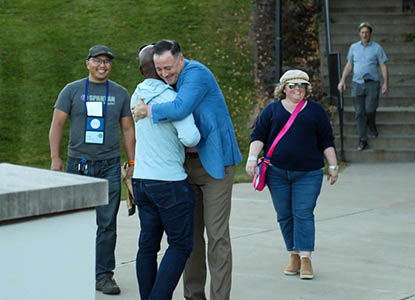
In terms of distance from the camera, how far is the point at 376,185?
37.8ft

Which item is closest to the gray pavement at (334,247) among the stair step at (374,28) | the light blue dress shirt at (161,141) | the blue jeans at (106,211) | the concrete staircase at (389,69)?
the blue jeans at (106,211)

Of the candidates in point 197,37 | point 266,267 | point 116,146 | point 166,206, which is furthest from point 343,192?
point 197,37

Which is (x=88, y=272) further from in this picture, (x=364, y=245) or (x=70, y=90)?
(x=364, y=245)

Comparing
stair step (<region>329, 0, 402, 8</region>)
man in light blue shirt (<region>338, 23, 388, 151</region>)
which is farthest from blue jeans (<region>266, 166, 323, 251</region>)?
stair step (<region>329, 0, 402, 8</region>)

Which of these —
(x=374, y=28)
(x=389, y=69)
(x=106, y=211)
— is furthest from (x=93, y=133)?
(x=374, y=28)

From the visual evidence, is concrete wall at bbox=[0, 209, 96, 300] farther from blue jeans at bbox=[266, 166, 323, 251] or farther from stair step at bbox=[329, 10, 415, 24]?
stair step at bbox=[329, 10, 415, 24]

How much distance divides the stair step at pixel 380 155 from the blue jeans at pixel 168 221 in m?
9.18

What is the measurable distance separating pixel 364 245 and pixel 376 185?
154 inches

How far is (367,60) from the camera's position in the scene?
1339 cm

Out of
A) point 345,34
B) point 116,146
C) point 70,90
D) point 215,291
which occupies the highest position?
point 345,34

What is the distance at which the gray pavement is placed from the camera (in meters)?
6.19

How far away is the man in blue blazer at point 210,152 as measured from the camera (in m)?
5.00

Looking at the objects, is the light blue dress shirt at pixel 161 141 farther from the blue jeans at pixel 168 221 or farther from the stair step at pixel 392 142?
the stair step at pixel 392 142

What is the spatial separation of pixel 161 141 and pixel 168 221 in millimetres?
474
